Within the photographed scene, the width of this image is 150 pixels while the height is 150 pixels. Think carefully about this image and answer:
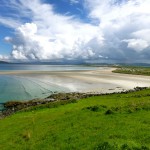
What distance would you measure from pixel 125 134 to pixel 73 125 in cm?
721

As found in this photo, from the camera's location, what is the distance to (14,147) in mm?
23141

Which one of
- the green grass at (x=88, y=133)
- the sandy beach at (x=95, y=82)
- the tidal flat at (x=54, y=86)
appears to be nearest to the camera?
the green grass at (x=88, y=133)

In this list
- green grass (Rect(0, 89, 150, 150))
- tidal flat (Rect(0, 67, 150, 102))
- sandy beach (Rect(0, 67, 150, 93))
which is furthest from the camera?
sandy beach (Rect(0, 67, 150, 93))

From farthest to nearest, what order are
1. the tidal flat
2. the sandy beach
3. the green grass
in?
the sandy beach → the tidal flat → the green grass

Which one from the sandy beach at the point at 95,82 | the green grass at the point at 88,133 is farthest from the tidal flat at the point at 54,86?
the green grass at the point at 88,133

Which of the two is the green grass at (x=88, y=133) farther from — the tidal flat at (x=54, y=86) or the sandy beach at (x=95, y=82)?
the sandy beach at (x=95, y=82)

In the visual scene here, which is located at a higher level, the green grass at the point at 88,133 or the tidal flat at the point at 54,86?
the green grass at the point at 88,133

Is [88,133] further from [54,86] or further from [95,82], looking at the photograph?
[95,82]

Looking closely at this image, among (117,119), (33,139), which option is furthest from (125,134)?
(33,139)

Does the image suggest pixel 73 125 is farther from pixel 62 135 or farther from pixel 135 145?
pixel 135 145

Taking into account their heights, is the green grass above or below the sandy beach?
above

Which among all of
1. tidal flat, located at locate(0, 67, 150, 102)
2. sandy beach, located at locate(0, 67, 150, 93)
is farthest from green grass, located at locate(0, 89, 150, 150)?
sandy beach, located at locate(0, 67, 150, 93)

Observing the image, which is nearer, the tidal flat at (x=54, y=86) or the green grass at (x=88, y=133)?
the green grass at (x=88, y=133)

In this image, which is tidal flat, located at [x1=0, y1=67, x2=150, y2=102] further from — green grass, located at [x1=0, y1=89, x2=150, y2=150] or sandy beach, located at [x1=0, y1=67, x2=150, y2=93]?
green grass, located at [x1=0, y1=89, x2=150, y2=150]
